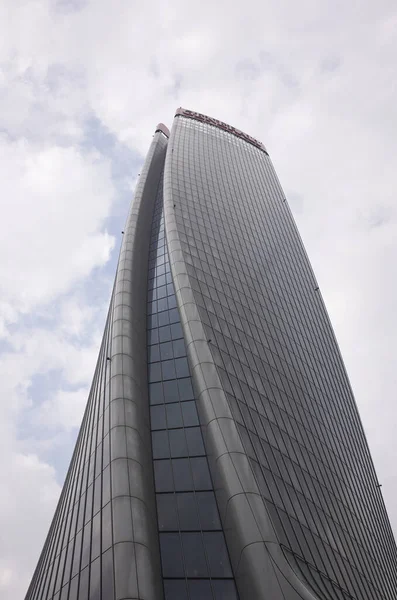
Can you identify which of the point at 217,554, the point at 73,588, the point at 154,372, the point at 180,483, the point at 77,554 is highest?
the point at 154,372

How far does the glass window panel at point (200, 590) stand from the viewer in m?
17.5

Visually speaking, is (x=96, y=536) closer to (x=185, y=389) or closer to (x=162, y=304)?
(x=185, y=389)

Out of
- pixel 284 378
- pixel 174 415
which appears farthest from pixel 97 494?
pixel 284 378

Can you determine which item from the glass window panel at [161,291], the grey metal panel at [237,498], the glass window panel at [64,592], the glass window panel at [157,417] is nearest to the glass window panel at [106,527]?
Result: the glass window panel at [64,592]

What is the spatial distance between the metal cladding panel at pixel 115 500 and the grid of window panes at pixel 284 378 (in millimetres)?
5930

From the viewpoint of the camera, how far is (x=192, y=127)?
94.2 meters

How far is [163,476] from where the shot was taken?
2323 cm

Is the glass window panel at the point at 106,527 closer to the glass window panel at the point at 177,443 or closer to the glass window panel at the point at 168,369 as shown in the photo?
the glass window panel at the point at 177,443

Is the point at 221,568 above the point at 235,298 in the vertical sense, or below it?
below

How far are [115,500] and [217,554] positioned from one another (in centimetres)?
538

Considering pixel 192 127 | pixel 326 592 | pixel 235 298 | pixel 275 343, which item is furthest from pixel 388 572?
pixel 192 127

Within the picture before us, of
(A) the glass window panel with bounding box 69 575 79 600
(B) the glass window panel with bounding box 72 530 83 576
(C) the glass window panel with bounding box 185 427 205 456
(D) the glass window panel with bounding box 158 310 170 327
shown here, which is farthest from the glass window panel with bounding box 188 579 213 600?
(D) the glass window panel with bounding box 158 310 170 327

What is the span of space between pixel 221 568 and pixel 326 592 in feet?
21.1

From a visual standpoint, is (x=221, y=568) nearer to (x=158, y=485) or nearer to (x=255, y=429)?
(x=158, y=485)
